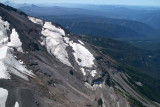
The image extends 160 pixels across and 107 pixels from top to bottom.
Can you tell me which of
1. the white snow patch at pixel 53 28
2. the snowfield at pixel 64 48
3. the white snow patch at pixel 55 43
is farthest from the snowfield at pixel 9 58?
the white snow patch at pixel 53 28

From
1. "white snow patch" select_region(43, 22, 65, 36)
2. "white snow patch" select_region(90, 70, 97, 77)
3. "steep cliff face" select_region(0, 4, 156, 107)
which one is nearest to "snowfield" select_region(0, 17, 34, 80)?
"steep cliff face" select_region(0, 4, 156, 107)

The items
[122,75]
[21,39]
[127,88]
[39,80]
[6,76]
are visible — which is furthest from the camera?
[122,75]

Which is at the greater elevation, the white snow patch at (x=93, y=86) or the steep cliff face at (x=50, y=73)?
the steep cliff face at (x=50, y=73)

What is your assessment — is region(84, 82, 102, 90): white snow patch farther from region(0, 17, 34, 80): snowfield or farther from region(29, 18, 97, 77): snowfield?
region(0, 17, 34, 80): snowfield

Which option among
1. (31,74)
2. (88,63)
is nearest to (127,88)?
(88,63)

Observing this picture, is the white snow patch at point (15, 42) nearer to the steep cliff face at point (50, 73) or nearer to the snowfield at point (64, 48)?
the steep cliff face at point (50, 73)

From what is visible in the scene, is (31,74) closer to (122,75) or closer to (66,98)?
(66,98)

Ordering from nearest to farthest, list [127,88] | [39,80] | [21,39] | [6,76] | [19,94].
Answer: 1. [19,94]
2. [6,76]
3. [39,80]
4. [21,39]
5. [127,88]

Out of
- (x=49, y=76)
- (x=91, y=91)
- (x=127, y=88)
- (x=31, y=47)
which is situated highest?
(x=31, y=47)
